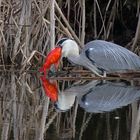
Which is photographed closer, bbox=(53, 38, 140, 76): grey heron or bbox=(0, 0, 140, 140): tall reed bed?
bbox=(0, 0, 140, 140): tall reed bed

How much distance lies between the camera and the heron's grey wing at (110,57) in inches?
269

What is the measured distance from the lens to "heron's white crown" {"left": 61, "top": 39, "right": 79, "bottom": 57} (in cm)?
709

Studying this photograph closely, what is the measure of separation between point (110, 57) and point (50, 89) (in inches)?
50.2

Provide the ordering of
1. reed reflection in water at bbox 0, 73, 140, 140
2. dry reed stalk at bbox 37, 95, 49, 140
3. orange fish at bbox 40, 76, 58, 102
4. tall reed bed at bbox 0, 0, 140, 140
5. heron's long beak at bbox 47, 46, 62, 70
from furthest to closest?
heron's long beak at bbox 47, 46, 62, 70 → orange fish at bbox 40, 76, 58, 102 → tall reed bed at bbox 0, 0, 140, 140 → reed reflection in water at bbox 0, 73, 140, 140 → dry reed stalk at bbox 37, 95, 49, 140

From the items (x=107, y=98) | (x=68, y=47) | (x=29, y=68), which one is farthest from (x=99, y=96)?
(x=29, y=68)

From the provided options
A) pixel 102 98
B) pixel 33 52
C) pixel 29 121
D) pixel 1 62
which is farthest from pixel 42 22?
pixel 29 121

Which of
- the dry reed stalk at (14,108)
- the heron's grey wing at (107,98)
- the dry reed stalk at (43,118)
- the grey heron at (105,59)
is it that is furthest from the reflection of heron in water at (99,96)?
the grey heron at (105,59)

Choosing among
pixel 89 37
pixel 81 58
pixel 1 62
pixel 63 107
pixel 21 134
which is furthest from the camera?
pixel 89 37

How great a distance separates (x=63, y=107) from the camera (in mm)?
5000

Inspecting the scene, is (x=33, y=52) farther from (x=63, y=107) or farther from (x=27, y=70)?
(x=63, y=107)

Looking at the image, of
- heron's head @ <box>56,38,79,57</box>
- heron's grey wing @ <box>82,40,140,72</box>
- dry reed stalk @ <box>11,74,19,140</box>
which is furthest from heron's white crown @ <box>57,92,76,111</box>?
heron's head @ <box>56,38,79,57</box>

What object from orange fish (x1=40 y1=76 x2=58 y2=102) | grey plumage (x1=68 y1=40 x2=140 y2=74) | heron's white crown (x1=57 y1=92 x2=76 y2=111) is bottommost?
orange fish (x1=40 y1=76 x2=58 y2=102)

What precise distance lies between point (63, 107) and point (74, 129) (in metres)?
0.74

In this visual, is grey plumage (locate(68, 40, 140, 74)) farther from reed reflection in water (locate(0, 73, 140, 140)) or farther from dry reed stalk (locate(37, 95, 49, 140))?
dry reed stalk (locate(37, 95, 49, 140))
